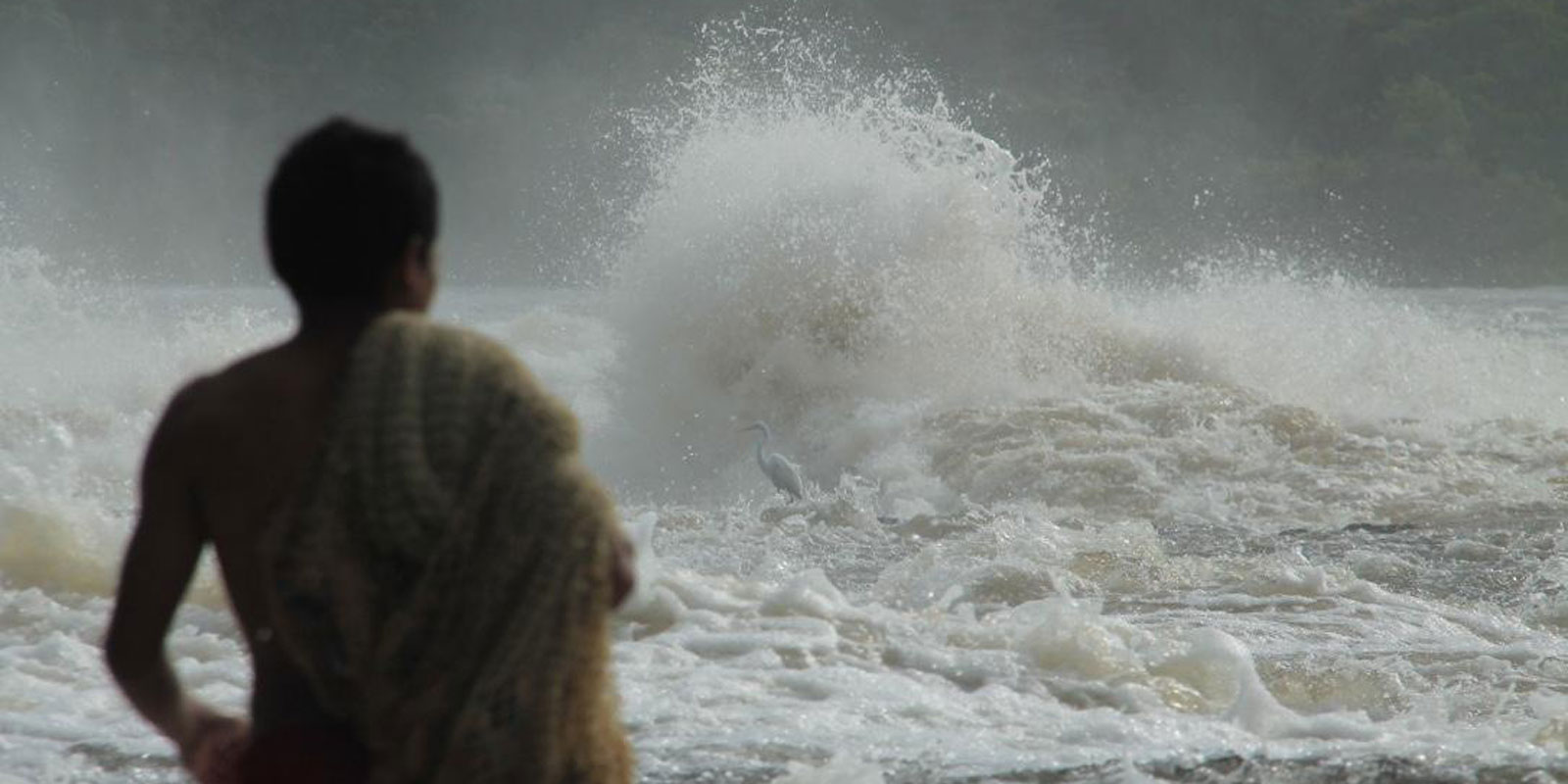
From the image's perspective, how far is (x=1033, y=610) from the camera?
21.3 feet

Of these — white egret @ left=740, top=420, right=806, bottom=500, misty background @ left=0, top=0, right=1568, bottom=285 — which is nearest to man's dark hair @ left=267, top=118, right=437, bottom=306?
white egret @ left=740, top=420, right=806, bottom=500

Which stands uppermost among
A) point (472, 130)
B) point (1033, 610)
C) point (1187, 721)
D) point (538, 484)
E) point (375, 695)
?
point (472, 130)

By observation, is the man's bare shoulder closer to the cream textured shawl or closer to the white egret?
the cream textured shawl

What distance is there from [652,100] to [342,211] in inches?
2317

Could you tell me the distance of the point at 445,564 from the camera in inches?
76.8

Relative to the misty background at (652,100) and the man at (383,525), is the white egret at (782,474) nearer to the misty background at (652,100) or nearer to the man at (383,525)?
the man at (383,525)

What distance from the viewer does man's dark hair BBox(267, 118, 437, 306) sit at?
6.59ft

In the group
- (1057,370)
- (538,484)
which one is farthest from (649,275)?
(538,484)

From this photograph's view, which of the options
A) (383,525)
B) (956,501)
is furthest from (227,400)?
(956,501)

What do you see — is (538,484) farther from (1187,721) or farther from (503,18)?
(503,18)

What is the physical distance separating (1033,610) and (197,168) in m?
49.9

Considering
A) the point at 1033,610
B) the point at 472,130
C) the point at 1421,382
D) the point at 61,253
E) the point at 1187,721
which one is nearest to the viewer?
the point at 1187,721

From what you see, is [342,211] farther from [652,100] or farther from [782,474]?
[652,100]

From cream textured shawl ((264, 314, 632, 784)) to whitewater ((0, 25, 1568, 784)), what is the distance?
2.70 m
